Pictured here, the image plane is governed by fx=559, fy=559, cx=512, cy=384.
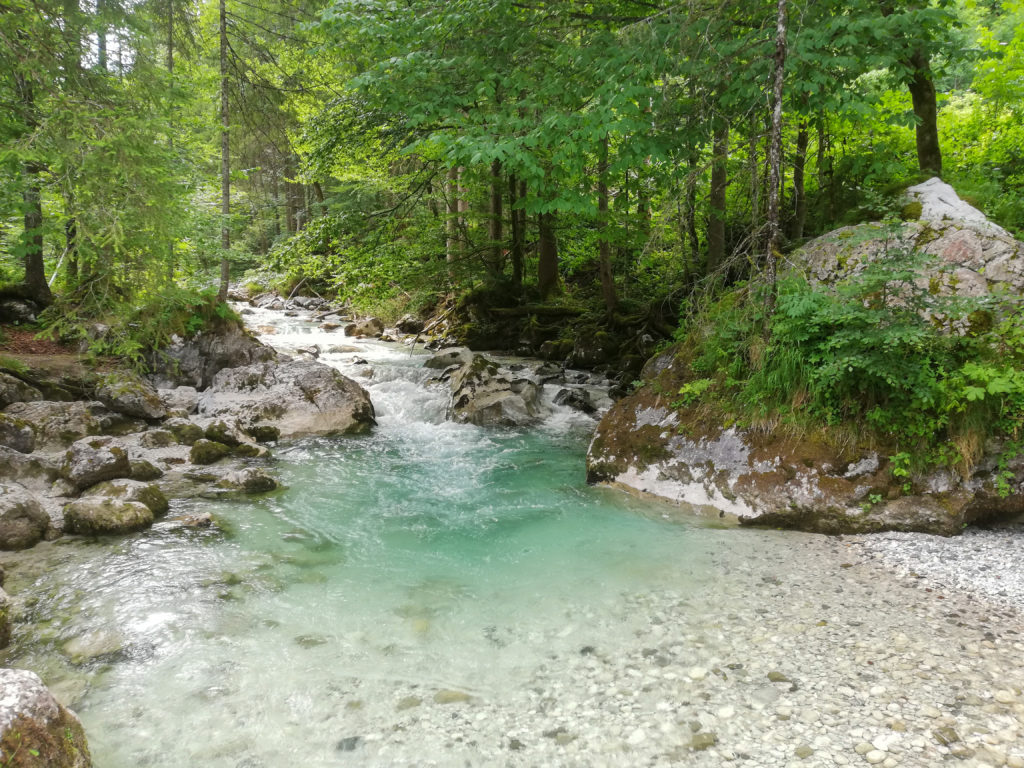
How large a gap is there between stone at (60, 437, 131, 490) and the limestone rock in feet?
8.98

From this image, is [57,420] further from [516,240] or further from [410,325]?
[410,325]

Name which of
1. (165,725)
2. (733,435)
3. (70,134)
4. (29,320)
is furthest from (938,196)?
(29,320)

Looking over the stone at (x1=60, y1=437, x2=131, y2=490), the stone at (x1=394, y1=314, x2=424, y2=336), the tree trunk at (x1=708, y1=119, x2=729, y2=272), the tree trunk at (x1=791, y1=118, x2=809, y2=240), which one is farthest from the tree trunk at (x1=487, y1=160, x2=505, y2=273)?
the stone at (x1=60, y1=437, x2=131, y2=490)

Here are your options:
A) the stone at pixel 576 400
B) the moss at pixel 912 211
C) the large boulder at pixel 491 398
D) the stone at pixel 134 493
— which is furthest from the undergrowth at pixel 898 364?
the stone at pixel 134 493

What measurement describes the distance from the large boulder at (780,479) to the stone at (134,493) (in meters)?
5.27

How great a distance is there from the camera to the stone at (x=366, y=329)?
66.9 feet

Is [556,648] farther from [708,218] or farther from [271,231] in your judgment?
[271,231]

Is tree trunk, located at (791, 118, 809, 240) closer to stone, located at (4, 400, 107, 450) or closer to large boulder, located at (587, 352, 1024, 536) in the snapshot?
large boulder, located at (587, 352, 1024, 536)

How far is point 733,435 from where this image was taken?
21.6 feet

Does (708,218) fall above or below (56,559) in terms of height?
above

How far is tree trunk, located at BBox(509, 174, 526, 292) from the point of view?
15141 mm

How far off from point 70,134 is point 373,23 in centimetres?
406

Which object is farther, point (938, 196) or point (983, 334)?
point (938, 196)

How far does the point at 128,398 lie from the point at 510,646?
8677mm
